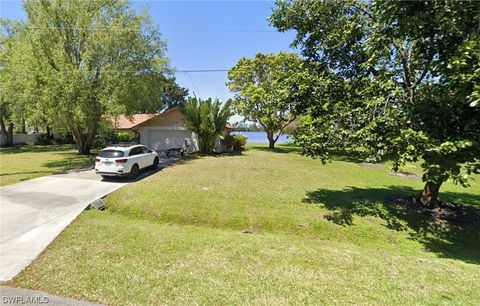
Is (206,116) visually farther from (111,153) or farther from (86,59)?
(111,153)

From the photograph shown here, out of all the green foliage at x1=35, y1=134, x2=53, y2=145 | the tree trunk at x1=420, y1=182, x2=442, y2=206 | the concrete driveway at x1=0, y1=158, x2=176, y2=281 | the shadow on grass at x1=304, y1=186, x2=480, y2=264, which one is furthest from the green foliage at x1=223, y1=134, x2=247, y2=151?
the green foliage at x1=35, y1=134, x2=53, y2=145

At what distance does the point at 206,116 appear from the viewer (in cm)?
2139

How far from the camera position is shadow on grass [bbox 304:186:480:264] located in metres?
6.88

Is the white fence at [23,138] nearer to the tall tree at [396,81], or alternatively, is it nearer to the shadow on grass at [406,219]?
the tall tree at [396,81]

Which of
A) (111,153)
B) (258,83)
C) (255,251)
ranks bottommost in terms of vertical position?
(255,251)

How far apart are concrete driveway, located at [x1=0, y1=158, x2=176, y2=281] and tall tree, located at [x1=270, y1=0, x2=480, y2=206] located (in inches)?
280

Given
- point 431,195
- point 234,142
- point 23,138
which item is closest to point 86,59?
point 234,142

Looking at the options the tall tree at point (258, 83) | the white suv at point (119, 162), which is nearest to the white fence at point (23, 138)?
the tall tree at point (258, 83)

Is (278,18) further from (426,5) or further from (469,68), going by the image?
(469,68)

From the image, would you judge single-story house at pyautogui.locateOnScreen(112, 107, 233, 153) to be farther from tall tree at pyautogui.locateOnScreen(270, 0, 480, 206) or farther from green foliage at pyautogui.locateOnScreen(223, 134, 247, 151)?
tall tree at pyautogui.locateOnScreen(270, 0, 480, 206)

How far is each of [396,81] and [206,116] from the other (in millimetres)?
15210

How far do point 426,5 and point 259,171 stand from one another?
1057cm

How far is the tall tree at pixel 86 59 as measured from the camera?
14.8m

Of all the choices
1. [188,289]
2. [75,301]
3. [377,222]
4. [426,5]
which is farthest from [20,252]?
[426,5]
